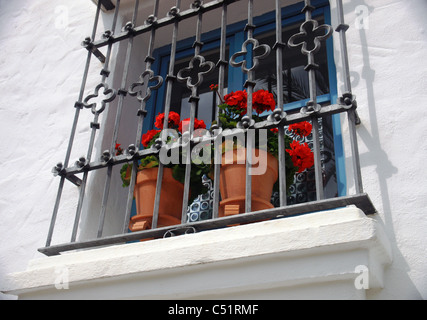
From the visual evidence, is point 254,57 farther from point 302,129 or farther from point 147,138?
point 147,138

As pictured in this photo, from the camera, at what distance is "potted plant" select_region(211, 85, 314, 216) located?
8.25 ft

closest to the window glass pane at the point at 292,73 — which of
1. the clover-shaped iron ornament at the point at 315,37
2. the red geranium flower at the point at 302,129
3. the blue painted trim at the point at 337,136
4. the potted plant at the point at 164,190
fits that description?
the blue painted trim at the point at 337,136

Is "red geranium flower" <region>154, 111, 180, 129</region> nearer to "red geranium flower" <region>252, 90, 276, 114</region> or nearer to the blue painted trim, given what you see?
"red geranium flower" <region>252, 90, 276, 114</region>

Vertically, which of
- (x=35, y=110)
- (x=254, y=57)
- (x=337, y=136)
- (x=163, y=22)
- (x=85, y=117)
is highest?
(x=163, y=22)

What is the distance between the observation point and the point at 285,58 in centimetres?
360

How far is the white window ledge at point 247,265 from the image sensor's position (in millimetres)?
1944

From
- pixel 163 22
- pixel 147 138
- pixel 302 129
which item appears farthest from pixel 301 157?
pixel 163 22

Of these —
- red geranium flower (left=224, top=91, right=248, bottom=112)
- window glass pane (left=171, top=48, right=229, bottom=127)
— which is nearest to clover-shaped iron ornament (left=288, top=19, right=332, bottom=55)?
red geranium flower (left=224, top=91, right=248, bottom=112)

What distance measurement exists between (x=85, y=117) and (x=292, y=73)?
4.52 ft

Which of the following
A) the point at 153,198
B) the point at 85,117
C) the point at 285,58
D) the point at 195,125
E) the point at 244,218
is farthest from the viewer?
the point at 285,58

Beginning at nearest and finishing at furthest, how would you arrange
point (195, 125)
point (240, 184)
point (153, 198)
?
point (240, 184), point (153, 198), point (195, 125)

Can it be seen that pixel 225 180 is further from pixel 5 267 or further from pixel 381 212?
pixel 5 267

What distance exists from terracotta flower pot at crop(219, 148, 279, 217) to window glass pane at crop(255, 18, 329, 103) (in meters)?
0.92
